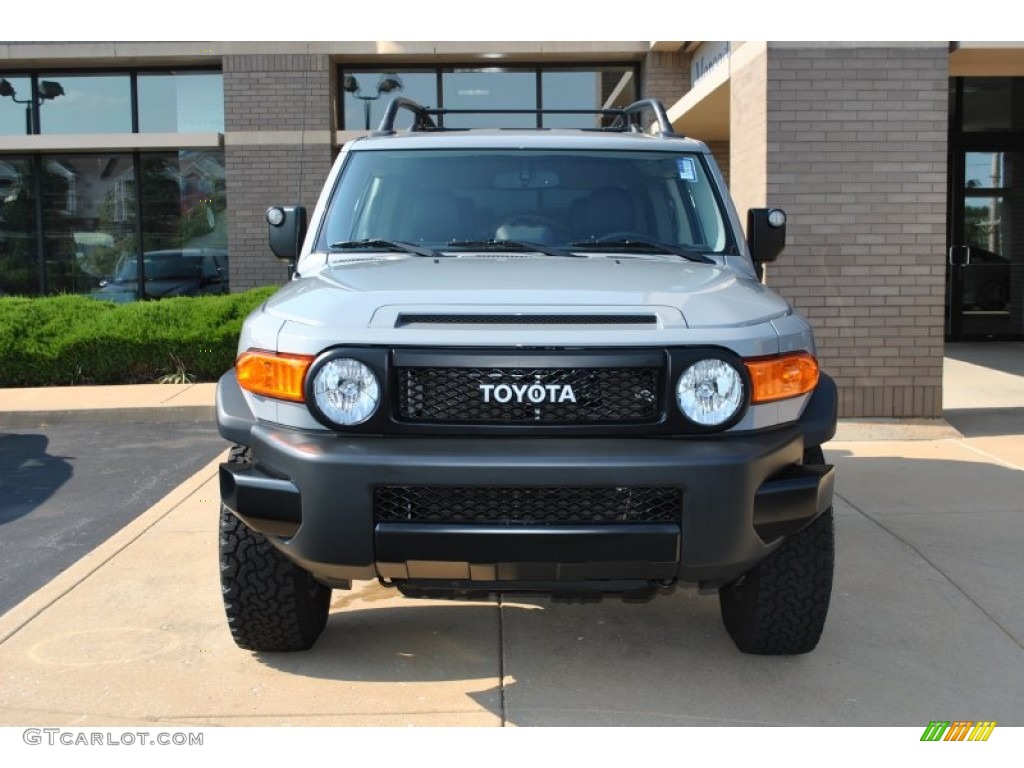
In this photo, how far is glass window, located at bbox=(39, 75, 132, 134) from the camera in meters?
15.3

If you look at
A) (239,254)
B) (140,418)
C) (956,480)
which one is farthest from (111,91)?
(956,480)

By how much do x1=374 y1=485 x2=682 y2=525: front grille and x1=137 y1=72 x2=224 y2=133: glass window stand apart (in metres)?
12.7

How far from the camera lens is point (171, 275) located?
15312mm

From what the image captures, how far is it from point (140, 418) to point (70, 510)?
3198mm

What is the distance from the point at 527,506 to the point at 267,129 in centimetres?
1193

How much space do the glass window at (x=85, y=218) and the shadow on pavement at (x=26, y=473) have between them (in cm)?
697

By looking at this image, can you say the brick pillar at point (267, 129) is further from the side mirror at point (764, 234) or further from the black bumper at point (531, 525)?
the black bumper at point (531, 525)

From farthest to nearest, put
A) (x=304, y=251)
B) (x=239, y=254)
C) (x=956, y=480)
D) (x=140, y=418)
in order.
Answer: (x=239, y=254) < (x=140, y=418) < (x=956, y=480) < (x=304, y=251)

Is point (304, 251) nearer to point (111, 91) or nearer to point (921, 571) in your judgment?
point (921, 571)

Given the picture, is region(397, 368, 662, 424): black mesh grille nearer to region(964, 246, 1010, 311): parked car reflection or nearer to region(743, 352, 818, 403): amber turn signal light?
region(743, 352, 818, 403): amber turn signal light

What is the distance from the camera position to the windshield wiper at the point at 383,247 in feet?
14.0

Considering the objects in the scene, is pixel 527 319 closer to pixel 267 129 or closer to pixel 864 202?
pixel 864 202

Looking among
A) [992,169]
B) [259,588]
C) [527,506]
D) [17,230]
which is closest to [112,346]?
[17,230]

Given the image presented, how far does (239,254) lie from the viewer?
14328 millimetres
